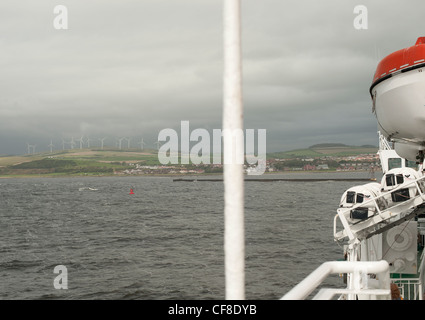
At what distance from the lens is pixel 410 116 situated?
1450cm

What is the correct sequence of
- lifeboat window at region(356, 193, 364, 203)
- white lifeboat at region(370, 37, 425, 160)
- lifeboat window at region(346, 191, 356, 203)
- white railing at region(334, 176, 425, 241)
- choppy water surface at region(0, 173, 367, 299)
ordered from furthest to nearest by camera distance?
choppy water surface at region(0, 173, 367, 299), lifeboat window at region(346, 191, 356, 203), lifeboat window at region(356, 193, 364, 203), white railing at region(334, 176, 425, 241), white lifeboat at region(370, 37, 425, 160)

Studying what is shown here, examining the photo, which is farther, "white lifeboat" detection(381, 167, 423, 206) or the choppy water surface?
the choppy water surface

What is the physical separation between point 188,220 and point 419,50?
57.1m

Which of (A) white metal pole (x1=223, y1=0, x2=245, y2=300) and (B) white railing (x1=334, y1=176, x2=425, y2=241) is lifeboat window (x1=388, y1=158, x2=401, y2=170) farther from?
(A) white metal pole (x1=223, y1=0, x2=245, y2=300)

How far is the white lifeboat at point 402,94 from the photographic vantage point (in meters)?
14.1

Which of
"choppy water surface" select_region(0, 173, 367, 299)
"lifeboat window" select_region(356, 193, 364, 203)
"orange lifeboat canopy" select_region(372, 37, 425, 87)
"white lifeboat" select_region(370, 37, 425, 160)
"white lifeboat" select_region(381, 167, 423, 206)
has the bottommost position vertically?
"choppy water surface" select_region(0, 173, 367, 299)

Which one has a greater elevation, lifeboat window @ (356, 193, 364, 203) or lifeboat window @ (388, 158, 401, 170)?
lifeboat window @ (388, 158, 401, 170)

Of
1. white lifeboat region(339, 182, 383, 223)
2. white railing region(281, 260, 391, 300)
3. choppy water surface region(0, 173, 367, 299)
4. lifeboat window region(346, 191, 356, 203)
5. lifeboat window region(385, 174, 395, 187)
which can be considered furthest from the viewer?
choppy water surface region(0, 173, 367, 299)

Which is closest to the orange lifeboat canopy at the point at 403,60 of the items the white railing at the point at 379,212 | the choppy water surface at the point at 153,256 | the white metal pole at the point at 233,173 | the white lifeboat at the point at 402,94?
the white lifeboat at the point at 402,94

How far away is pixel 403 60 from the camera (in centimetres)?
1468

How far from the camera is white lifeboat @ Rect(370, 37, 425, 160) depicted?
14.1m

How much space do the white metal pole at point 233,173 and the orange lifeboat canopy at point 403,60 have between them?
43.8 feet

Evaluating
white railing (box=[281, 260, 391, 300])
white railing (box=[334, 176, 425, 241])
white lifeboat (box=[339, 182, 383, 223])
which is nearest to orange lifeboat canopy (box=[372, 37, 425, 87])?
white railing (box=[334, 176, 425, 241])
